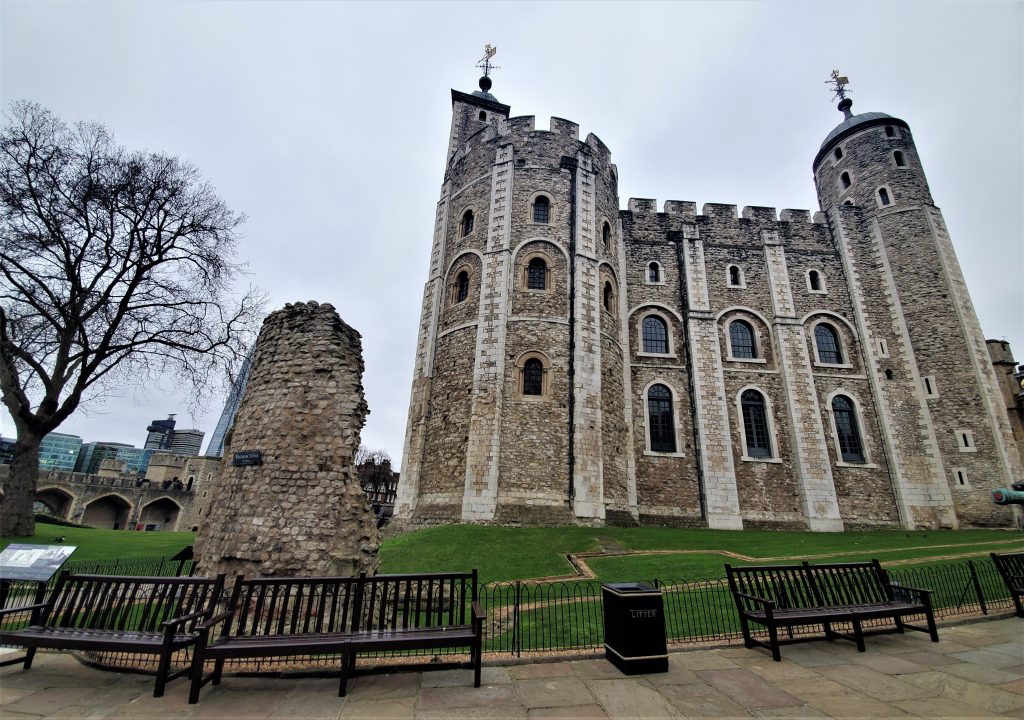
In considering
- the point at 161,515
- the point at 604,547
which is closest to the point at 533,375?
the point at 604,547

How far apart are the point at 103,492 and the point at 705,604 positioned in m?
51.4

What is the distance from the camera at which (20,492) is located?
1469cm

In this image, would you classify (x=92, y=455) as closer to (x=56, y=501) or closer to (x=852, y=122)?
(x=56, y=501)

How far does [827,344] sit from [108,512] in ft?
197

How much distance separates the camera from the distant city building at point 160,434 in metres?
104

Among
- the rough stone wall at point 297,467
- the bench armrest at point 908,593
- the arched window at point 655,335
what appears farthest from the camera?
the arched window at point 655,335

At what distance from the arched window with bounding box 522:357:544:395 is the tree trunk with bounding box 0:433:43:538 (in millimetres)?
16037

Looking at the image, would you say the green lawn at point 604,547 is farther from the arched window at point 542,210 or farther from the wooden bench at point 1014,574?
the arched window at point 542,210

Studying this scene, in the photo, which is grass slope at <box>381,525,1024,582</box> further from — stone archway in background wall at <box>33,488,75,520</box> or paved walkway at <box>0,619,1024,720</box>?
stone archway in background wall at <box>33,488,75,520</box>

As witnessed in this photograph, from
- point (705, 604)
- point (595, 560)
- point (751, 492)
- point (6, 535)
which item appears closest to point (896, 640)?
point (705, 604)

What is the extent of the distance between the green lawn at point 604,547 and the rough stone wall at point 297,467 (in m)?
3.84

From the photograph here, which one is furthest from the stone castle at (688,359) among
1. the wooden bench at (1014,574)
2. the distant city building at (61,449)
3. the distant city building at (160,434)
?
the distant city building at (61,449)

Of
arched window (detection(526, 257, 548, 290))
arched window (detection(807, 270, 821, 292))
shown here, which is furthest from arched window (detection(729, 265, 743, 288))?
arched window (detection(526, 257, 548, 290))

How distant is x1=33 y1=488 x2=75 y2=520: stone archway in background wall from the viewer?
38.2 meters
